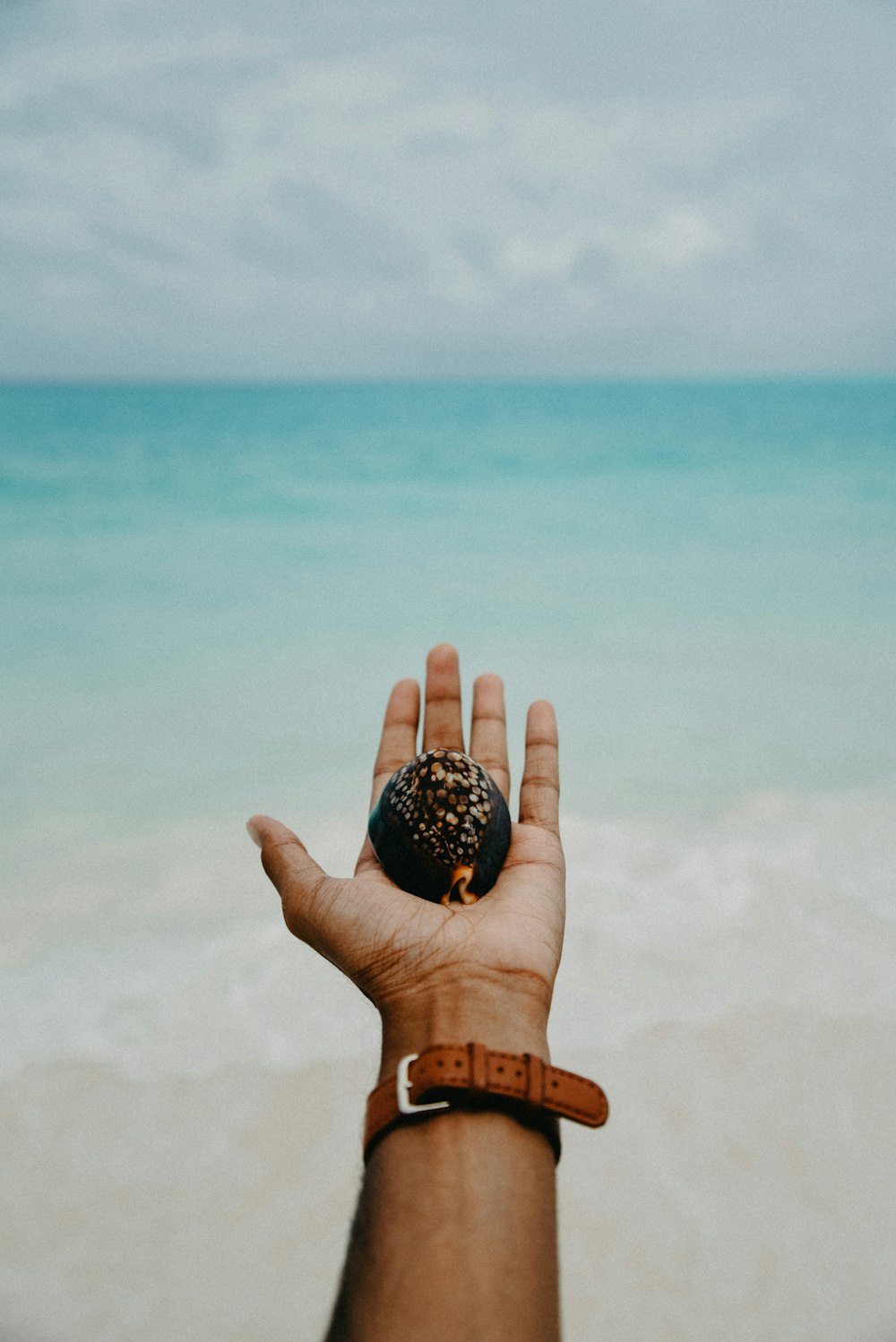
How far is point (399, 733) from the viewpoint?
3436 millimetres

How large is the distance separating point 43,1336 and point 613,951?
2.49 meters

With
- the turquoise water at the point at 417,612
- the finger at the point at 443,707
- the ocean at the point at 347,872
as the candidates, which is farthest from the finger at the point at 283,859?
the turquoise water at the point at 417,612

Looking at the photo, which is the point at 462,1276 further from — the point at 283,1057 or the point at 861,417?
the point at 861,417

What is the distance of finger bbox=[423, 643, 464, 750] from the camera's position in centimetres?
350

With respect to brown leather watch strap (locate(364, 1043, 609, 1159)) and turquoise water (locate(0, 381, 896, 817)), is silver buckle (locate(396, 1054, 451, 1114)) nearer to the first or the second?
brown leather watch strap (locate(364, 1043, 609, 1159))

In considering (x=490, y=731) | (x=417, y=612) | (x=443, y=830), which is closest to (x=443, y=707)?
(x=490, y=731)

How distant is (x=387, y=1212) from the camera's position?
1623mm

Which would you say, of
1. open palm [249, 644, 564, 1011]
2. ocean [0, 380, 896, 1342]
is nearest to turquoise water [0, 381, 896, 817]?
ocean [0, 380, 896, 1342]

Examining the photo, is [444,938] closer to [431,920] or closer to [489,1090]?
[431,920]

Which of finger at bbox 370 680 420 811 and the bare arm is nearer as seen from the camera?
the bare arm

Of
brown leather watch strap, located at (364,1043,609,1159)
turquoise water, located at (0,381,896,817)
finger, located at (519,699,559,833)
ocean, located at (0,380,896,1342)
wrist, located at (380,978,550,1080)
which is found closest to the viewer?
brown leather watch strap, located at (364,1043,609,1159)

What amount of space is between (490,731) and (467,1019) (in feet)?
5.41

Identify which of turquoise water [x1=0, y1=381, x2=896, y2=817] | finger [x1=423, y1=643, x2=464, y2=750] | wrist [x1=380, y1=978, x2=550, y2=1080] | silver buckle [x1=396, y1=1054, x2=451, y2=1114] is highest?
turquoise water [x1=0, y1=381, x2=896, y2=817]

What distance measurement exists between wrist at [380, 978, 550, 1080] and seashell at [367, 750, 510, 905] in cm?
43
